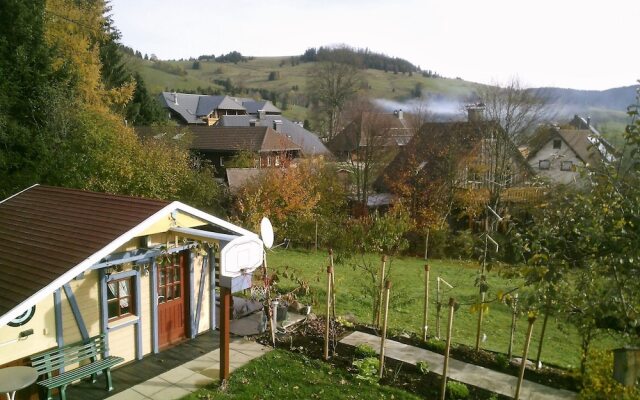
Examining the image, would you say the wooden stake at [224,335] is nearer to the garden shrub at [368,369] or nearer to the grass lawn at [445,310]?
the garden shrub at [368,369]

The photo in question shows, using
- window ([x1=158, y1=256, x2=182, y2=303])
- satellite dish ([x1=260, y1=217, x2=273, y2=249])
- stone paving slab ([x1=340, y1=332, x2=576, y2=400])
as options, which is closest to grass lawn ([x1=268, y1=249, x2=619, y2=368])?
stone paving slab ([x1=340, y1=332, x2=576, y2=400])

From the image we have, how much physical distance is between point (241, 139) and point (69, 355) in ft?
101

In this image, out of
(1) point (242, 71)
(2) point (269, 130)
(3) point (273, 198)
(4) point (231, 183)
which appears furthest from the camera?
(1) point (242, 71)

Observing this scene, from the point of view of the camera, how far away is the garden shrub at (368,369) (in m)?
9.24

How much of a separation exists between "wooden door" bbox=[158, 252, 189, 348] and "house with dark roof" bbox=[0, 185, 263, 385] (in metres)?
0.02

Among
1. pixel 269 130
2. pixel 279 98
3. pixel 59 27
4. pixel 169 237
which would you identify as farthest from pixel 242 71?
pixel 169 237

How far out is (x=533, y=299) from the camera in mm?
4645

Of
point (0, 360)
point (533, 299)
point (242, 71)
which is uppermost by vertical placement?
point (242, 71)

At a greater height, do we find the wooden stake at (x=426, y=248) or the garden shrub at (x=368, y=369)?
the garden shrub at (x=368, y=369)

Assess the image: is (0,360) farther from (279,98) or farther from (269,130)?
(279,98)

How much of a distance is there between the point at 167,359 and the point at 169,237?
263 cm

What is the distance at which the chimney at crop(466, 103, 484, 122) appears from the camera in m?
29.1

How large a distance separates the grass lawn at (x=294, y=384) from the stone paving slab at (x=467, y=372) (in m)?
1.37

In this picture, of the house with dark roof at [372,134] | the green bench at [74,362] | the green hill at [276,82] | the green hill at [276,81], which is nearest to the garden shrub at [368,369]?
the green bench at [74,362]
